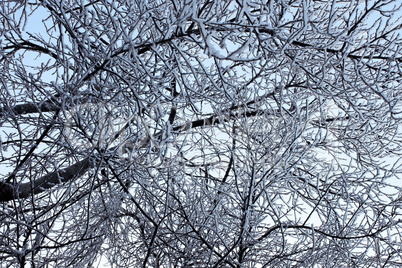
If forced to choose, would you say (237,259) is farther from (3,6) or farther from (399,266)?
(3,6)

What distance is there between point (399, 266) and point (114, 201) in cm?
293

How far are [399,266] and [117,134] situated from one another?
2.89m

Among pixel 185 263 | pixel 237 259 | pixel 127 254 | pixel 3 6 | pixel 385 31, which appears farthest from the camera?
pixel 127 254

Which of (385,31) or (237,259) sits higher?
(385,31)

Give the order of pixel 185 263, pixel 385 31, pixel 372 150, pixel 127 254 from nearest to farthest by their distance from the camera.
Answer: pixel 185 263, pixel 385 31, pixel 127 254, pixel 372 150

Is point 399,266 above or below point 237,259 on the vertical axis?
above

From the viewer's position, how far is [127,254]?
15.4 ft

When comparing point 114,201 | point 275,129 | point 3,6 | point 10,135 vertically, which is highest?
point 3,6

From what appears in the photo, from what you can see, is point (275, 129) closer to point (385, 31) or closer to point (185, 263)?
point (185, 263)

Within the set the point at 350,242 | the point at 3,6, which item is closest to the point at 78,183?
the point at 3,6

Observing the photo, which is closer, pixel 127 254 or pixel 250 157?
pixel 250 157

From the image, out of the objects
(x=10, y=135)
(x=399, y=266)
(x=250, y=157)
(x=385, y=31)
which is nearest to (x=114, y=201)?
(x=10, y=135)

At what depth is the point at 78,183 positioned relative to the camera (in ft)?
14.6

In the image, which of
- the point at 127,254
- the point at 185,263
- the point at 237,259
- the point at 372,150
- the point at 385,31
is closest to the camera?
the point at 237,259
